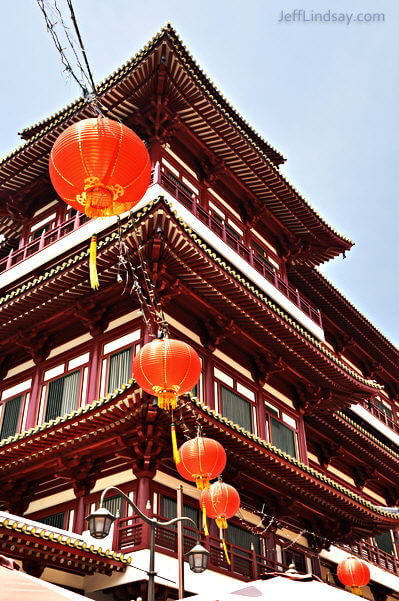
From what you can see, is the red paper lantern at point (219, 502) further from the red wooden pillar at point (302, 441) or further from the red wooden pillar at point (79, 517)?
the red wooden pillar at point (302, 441)

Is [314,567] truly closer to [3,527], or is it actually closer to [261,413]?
[261,413]

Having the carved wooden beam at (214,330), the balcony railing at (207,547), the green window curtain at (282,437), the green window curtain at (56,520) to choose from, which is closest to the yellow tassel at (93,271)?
the balcony railing at (207,547)

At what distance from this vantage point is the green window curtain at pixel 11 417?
53.9 ft

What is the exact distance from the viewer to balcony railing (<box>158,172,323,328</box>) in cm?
1706

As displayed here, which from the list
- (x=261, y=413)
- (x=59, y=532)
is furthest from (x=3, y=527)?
(x=261, y=413)

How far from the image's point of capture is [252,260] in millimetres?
19672

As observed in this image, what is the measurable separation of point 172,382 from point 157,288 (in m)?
4.83

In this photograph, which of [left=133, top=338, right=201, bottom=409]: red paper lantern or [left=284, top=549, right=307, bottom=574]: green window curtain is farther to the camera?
[left=284, top=549, right=307, bottom=574]: green window curtain

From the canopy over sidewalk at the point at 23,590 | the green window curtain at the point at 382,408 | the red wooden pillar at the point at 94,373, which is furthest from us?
the green window curtain at the point at 382,408

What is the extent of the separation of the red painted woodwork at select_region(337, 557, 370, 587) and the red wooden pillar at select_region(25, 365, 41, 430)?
9246 millimetres

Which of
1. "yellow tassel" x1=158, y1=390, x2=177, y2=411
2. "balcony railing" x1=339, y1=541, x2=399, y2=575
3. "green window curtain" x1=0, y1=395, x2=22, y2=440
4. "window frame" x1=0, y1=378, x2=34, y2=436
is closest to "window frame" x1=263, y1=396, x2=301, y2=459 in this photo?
"balcony railing" x1=339, y1=541, x2=399, y2=575

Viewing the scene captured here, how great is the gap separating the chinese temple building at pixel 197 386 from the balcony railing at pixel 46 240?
97 millimetres

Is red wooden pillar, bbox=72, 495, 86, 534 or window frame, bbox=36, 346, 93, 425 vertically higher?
window frame, bbox=36, 346, 93, 425

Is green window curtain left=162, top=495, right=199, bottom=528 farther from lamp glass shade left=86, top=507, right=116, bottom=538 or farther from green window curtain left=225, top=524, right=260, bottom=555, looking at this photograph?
lamp glass shade left=86, top=507, right=116, bottom=538
